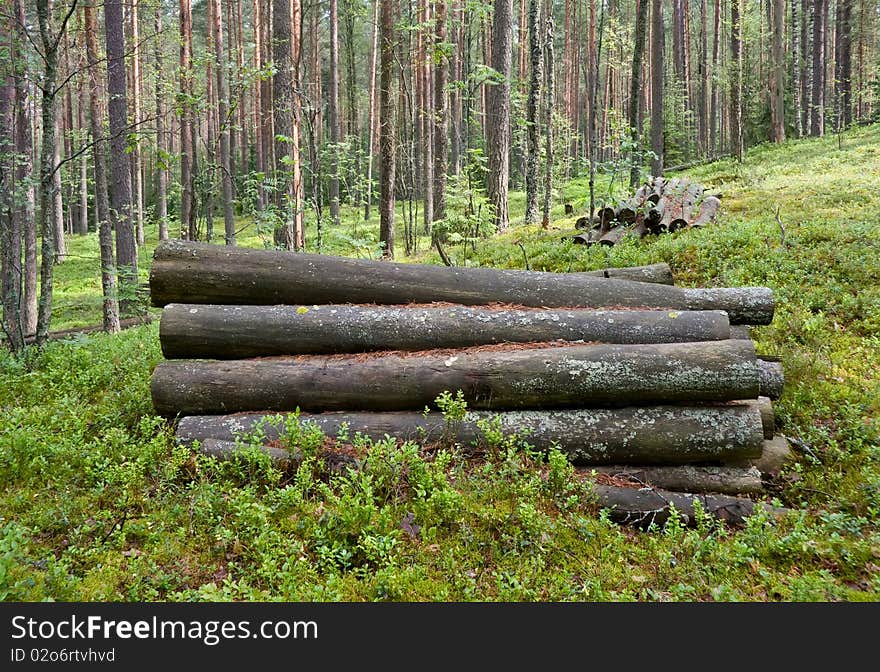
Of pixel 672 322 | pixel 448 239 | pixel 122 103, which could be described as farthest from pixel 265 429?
pixel 122 103

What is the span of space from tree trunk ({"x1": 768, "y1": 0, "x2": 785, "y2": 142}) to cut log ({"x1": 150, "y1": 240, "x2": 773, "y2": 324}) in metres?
22.0

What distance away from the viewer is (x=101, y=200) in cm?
1205

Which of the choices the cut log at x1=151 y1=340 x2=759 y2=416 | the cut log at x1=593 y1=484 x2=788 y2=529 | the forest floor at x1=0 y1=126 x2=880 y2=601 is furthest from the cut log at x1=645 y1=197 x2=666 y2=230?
the cut log at x1=593 y1=484 x2=788 y2=529

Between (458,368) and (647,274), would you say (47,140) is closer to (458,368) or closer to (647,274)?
(458,368)

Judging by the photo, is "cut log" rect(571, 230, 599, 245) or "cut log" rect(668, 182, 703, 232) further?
→ "cut log" rect(571, 230, 599, 245)

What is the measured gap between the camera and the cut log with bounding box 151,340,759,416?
16.8 ft

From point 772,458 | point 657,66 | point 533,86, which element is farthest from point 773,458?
point 657,66

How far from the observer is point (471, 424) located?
16.8ft

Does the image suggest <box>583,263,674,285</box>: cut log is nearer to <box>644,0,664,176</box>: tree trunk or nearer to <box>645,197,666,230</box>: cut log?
<box>645,197,666,230</box>: cut log

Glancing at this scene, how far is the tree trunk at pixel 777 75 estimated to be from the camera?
22516 mm

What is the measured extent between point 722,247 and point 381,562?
8.78 meters

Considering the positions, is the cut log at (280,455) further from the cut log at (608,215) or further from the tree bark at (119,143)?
the cut log at (608,215)

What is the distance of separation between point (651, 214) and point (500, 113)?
6.58 metres

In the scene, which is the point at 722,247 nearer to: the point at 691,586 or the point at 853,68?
the point at 691,586
